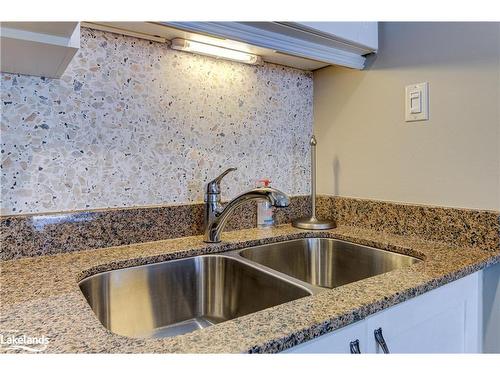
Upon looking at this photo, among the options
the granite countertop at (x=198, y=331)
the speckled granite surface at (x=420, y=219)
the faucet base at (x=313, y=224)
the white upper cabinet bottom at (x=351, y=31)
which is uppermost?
the white upper cabinet bottom at (x=351, y=31)

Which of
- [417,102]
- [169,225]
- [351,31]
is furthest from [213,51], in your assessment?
[417,102]

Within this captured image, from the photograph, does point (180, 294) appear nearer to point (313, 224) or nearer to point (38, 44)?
point (313, 224)

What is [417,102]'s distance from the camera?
3.73ft

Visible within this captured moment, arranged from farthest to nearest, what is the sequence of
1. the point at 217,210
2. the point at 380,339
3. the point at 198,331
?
the point at 217,210, the point at 380,339, the point at 198,331

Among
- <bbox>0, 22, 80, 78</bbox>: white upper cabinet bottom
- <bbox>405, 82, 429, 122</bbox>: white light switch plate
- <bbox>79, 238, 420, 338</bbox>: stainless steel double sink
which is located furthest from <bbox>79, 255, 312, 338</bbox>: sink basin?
<bbox>405, 82, 429, 122</bbox>: white light switch plate

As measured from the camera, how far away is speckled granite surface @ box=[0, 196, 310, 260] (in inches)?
35.1

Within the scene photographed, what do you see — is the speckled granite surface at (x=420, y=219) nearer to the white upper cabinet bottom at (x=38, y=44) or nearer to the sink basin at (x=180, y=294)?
the sink basin at (x=180, y=294)

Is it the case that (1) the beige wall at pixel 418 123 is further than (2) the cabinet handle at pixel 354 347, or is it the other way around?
A: (1) the beige wall at pixel 418 123

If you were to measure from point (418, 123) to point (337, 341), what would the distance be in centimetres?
86

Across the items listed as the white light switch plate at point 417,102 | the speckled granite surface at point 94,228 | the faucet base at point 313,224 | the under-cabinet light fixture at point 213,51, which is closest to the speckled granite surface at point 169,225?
the speckled granite surface at point 94,228

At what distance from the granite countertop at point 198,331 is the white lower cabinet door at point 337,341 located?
0.02 m

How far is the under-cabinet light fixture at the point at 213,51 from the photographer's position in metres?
1.10
